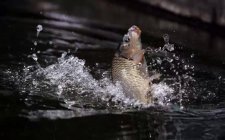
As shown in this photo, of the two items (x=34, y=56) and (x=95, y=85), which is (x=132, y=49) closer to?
(x=95, y=85)

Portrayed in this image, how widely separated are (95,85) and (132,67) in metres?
1.21

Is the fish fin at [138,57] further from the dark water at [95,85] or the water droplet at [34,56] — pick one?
the water droplet at [34,56]

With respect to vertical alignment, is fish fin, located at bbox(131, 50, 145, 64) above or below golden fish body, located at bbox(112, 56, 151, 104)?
above

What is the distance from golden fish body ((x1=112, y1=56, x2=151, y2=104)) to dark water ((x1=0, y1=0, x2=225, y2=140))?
17cm

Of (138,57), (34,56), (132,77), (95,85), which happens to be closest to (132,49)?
(138,57)

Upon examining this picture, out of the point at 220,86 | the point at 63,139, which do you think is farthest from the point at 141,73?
the point at 220,86

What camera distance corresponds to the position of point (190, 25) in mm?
14320

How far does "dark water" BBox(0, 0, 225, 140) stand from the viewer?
19.7ft

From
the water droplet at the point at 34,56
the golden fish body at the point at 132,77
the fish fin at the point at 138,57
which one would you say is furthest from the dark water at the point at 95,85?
the fish fin at the point at 138,57

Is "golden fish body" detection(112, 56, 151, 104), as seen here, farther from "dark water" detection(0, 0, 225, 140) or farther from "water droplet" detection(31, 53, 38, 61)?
"water droplet" detection(31, 53, 38, 61)

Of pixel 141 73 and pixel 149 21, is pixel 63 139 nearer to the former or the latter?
pixel 141 73

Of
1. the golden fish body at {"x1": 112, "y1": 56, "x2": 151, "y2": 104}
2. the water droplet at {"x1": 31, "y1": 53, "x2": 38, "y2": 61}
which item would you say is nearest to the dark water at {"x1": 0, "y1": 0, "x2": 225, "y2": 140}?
the water droplet at {"x1": 31, "y1": 53, "x2": 38, "y2": 61}

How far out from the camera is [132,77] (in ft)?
21.1

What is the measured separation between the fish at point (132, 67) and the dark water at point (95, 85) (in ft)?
0.64
